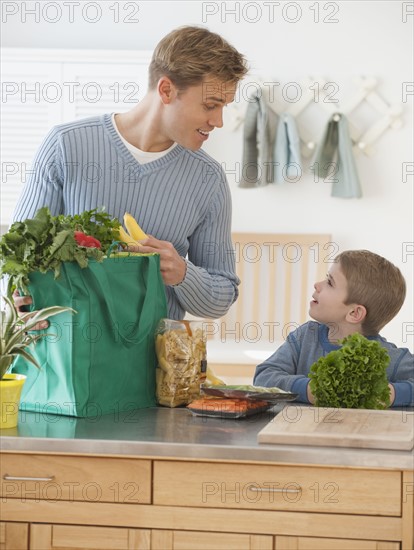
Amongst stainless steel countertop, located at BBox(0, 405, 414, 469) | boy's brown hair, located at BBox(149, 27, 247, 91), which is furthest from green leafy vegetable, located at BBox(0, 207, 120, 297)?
boy's brown hair, located at BBox(149, 27, 247, 91)

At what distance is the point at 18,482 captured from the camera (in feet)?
5.24

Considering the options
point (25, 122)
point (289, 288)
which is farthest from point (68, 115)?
point (289, 288)

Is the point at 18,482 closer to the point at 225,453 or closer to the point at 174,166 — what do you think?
the point at 225,453

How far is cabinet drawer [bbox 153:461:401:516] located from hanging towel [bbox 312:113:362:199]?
3.23 meters

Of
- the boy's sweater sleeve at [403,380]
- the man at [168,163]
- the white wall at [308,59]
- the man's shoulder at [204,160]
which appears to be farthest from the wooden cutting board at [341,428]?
the white wall at [308,59]

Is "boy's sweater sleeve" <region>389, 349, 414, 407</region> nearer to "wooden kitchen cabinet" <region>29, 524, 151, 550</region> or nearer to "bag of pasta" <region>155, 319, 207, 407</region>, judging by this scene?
"bag of pasta" <region>155, 319, 207, 407</region>

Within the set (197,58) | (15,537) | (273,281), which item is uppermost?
(197,58)

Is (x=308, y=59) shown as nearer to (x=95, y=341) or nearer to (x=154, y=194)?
(x=154, y=194)

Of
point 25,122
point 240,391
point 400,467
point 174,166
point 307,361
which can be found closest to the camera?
point 400,467

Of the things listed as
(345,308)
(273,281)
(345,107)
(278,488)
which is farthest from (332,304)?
(345,107)

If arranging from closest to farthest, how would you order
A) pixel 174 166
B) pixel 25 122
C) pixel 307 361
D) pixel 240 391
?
1. pixel 240 391
2. pixel 307 361
3. pixel 174 166
4. pixel 25 122

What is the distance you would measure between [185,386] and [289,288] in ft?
9.36

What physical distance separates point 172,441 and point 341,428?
307 mm

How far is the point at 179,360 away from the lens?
1.90 meters
